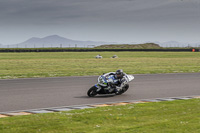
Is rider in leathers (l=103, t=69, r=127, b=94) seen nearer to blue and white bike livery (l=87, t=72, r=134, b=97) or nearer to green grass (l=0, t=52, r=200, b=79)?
blue and white bike livery (l=87, t=72, r=134, b=97)

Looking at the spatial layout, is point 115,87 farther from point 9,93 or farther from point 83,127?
point 83,127

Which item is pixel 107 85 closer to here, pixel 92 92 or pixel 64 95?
pixel 92 92

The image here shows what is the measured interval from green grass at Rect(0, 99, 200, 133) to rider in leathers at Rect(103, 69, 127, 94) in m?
3.57

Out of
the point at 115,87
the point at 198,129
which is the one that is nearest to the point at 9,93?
the point at 115,87

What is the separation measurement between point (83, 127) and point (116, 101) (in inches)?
210

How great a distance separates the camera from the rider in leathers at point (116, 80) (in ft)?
48.3

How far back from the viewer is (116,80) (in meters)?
14.9

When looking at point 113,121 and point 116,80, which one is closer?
point 113,121

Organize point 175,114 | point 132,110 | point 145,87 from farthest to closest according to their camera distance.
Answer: point 145,87
point 132,110
point 175,114

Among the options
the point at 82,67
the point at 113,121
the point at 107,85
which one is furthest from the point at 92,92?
the point at 82,67

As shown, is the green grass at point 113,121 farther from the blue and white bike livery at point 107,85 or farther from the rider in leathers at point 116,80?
the rider in leathers at point 116,80

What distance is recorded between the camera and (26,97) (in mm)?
14180

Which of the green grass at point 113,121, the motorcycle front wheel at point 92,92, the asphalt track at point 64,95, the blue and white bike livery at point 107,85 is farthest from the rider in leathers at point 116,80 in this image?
the green grass at point 113,121

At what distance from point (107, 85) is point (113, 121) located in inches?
223
